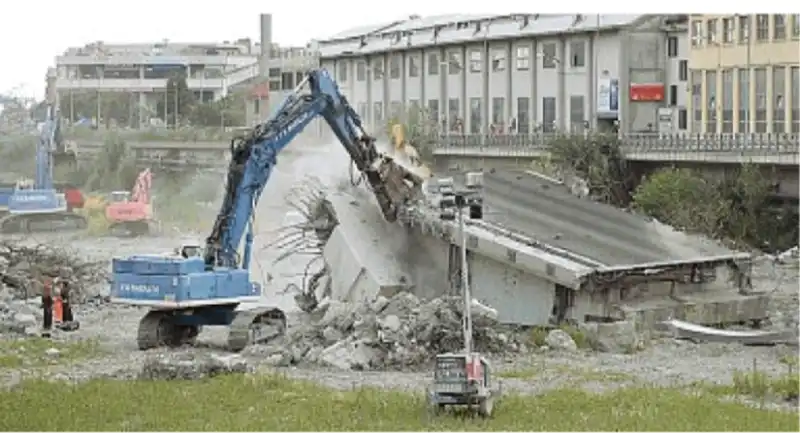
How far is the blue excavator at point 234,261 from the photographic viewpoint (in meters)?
13.4

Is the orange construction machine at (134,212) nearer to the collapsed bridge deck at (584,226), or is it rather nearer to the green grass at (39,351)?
the collapsed bridge deck at (584,226)

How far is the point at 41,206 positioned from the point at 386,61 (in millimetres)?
10204

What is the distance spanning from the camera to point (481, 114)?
22.0 m

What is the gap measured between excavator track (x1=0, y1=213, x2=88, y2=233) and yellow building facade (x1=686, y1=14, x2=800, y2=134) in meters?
12.0

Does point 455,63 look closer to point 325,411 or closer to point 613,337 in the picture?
point 613,337

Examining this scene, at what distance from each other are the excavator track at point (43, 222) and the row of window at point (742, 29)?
12.4m

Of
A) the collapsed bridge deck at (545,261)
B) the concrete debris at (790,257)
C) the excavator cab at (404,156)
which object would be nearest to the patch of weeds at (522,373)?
the collapsed bridge deck at (545,261)

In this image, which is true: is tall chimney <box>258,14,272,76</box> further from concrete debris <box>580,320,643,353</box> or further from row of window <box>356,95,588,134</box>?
concrete debris <box>580,320,643,353</box>

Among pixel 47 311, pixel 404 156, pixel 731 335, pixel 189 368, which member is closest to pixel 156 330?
pixel 47 311

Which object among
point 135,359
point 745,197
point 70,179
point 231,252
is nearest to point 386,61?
point 745,197

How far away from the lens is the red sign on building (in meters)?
24.9

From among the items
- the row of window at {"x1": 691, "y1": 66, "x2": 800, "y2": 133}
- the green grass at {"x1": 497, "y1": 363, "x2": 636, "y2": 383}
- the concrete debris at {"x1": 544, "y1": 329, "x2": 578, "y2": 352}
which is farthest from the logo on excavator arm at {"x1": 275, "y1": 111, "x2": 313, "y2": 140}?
the row of window at {"x1": 691, "y1": 66, "x2": 800, "y2": 133}

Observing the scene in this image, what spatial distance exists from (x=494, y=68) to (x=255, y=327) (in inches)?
355

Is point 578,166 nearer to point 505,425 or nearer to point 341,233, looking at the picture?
point 341,233
